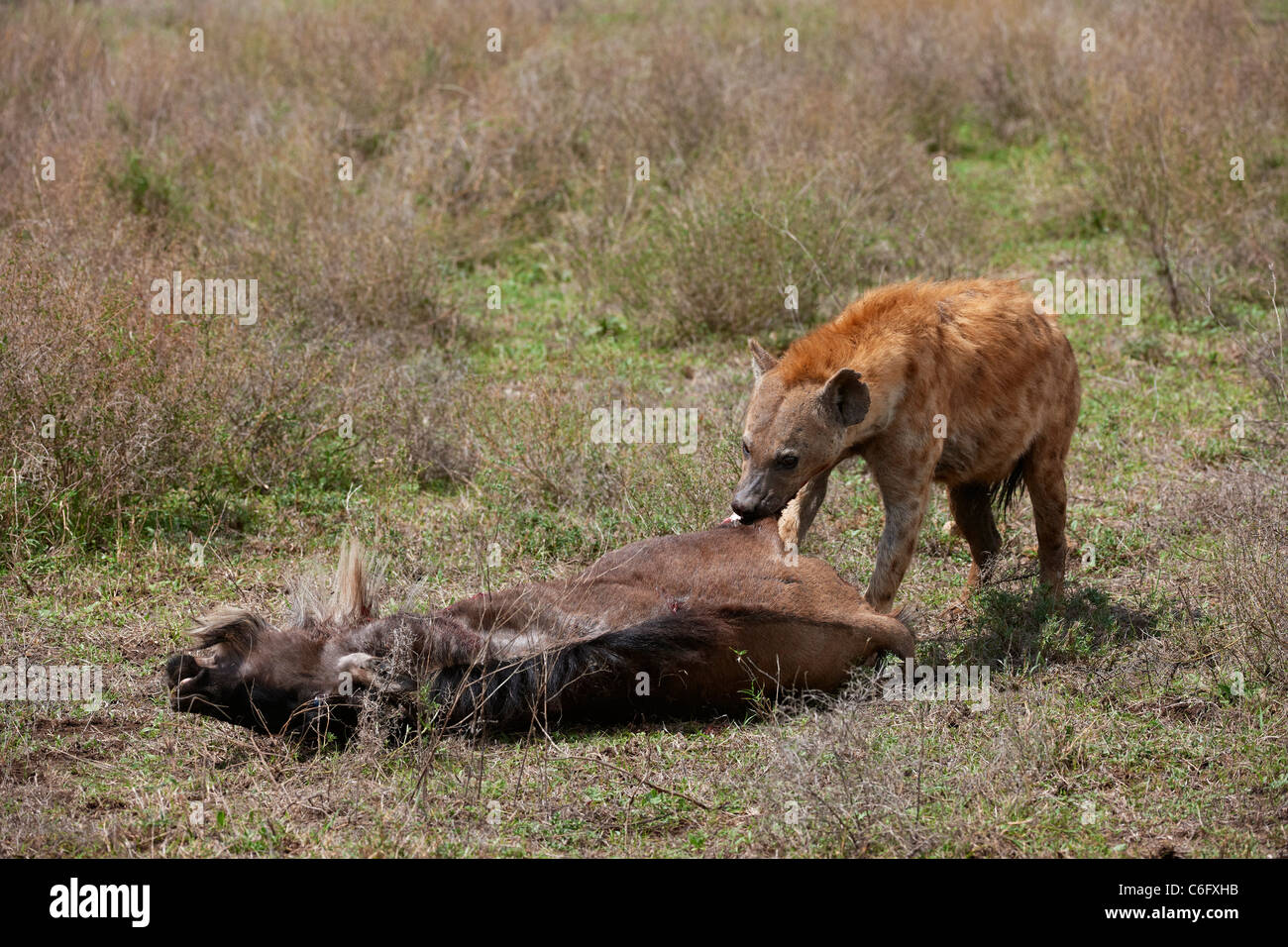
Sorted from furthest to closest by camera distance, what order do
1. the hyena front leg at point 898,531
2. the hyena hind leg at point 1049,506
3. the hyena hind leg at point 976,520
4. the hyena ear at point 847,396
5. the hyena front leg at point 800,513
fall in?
the hyena hind leg at point 976,520 < the hyena hind leg at point 1049,506 < the hyena front leg at point 800,513 < the hyena front leg at point 898,531 < the hyena ear at point 847,396

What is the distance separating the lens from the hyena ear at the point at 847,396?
578 cm

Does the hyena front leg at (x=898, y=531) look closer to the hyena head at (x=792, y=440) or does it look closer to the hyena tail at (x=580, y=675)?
the hyena head at (x=792, y=440)

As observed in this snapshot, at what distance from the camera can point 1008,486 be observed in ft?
23.5

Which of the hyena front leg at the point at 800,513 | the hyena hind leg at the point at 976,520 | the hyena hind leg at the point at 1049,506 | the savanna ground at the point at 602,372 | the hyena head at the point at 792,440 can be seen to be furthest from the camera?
the hyena hind leg at the point at 976,520

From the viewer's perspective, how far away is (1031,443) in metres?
6.87

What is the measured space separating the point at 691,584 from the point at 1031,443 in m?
2.25

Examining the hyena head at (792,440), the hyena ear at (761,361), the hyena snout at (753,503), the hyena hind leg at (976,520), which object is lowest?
the hyena hind leg at (976,520)

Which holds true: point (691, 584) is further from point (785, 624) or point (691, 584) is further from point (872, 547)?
point (872, 547)

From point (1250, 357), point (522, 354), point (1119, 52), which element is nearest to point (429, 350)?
point (522, 354)

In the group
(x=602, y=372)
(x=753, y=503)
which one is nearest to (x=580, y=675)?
(x=753, y=503)

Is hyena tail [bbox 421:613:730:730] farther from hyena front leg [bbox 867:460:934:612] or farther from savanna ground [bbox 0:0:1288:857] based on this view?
hyena front leg [bbox 867:460:934:612]

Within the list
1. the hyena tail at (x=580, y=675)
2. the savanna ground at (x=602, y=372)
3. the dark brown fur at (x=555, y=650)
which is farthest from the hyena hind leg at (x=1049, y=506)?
the hyena tail at (x=580, y=675)

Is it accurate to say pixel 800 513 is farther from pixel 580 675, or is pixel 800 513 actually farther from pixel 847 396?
pixel 580 675

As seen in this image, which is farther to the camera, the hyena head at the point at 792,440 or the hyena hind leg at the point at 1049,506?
the hyena hind leg at the point at 1049,506
